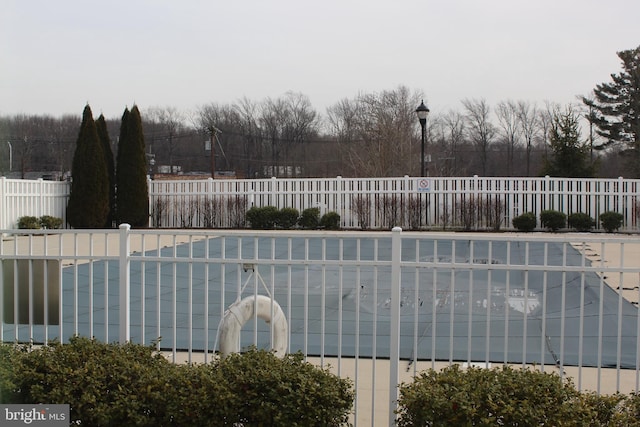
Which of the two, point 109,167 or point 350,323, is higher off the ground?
point 109,167

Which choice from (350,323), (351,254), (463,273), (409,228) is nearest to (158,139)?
(409,228)

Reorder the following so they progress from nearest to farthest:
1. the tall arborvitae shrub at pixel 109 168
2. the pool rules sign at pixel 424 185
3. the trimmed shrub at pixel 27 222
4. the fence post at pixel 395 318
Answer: the fence post at pixel 395 318, the trimmed shrub at pixel 27 222, the tall arborvitae shrub at pixel 109 168, the pool rules sign at pixel 424 185

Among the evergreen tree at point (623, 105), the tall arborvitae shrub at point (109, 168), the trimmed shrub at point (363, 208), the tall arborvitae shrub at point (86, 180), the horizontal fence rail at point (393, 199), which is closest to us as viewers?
the tall arborvitae shrub at point (86, 180)

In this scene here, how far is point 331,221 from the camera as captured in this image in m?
19.0

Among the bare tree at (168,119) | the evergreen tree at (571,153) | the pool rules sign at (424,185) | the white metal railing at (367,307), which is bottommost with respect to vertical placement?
the white metal railing at (367,307)

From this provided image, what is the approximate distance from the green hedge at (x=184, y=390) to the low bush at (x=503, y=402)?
1.27 ft

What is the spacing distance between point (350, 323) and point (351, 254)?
6.57 metres

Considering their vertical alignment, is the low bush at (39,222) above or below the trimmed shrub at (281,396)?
above

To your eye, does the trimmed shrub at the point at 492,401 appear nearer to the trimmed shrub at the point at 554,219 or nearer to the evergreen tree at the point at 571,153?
the trimmed shrub at the point at 554,219

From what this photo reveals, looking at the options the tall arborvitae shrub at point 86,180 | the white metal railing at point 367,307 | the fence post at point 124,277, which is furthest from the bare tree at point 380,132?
the fence post at point 124,277

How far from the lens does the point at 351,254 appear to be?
513 inches

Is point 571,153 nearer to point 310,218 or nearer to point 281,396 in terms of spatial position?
point 310,218

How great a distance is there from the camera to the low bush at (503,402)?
108 inches

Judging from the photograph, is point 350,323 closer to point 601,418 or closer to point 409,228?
point 601,418
